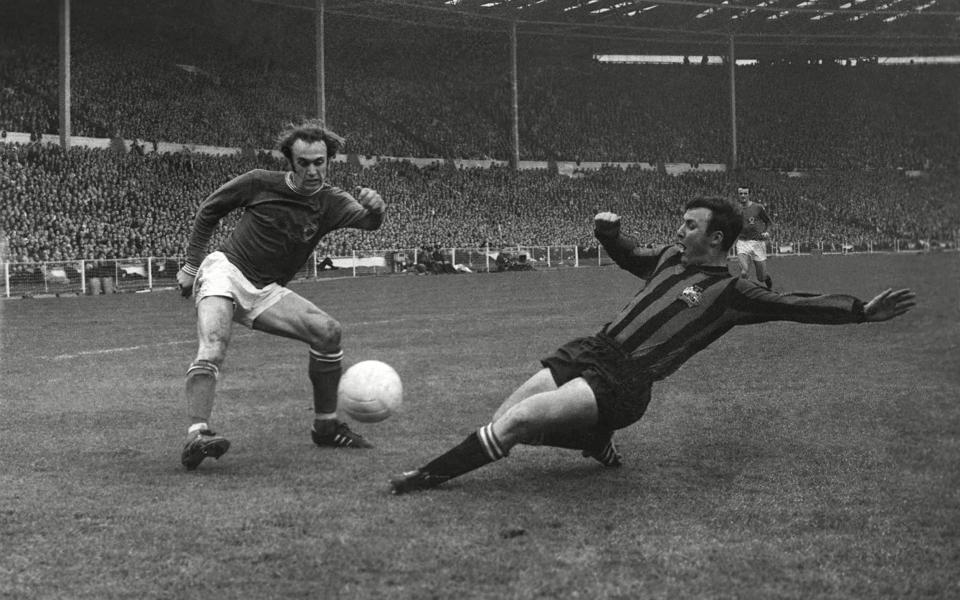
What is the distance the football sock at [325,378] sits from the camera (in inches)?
245

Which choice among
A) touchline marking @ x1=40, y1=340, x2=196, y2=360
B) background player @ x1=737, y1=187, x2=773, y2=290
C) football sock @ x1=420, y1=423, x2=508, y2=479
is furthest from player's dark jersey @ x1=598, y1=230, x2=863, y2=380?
background player @ x1=737, y1=187, x2=773, y2=290

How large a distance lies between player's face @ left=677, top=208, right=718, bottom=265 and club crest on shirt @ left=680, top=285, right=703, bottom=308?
0.20 m

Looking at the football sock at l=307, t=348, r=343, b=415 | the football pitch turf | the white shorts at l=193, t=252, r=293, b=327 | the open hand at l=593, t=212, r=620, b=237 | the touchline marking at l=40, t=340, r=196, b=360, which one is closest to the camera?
the football pitch turf

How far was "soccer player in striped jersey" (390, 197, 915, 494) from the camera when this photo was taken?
482 cm

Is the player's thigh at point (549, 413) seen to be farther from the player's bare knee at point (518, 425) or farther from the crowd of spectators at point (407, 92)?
the crowd of spectators at point (407, 92)

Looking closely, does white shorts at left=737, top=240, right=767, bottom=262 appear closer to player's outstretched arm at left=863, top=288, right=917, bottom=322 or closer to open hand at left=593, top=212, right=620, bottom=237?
open hand at left=593, top=212, right=620, bottom=237

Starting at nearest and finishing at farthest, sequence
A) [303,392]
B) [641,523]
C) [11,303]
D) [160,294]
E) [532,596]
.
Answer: [532,596] → [641,523] → [303,392] → [11,303] → [160,294]

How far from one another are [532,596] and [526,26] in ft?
176

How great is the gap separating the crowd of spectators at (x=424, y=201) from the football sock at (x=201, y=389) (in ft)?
42.3

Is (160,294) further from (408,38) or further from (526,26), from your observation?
(526,26)

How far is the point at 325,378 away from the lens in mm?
6270

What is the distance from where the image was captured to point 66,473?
211 inches

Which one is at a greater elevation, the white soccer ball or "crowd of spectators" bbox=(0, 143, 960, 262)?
"crowd of spectators" bbox=(0, 143, 960, 262)

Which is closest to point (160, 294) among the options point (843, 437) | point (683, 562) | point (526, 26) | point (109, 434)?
point (109, 434)
